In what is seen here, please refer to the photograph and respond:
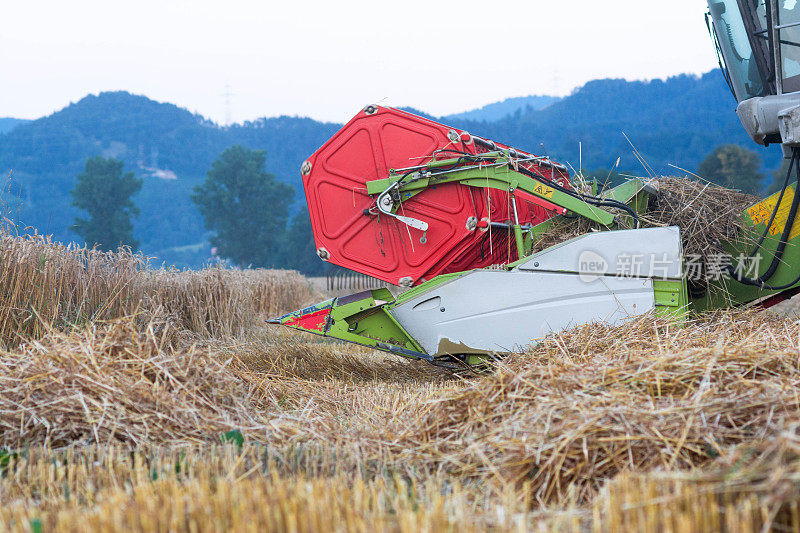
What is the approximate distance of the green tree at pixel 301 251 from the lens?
57.8 metres

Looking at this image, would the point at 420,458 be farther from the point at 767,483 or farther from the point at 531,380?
the point at 767,483

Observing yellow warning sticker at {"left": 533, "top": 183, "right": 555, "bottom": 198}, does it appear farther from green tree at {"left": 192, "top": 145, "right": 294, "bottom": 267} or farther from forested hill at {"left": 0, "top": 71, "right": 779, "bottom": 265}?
forested hill at {"left": 0, "top": 71, "right": 779, "bottom": 265}

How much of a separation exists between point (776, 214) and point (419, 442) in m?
3.34

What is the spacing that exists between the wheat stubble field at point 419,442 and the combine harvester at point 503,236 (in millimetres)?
471

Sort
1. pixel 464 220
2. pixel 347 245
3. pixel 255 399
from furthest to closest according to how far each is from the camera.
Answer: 1. pixel 347 245
2. pixel 464 220
3. pixel 255 399

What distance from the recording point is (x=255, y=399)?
3699 mm

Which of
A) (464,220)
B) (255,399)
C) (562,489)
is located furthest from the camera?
(464,220)

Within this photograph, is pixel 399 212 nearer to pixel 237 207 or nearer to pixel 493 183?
pixel 493 183

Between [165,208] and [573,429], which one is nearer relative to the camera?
[573,429]

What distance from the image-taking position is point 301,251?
193ft

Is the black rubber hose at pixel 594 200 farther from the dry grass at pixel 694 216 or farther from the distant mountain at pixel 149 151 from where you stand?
the distant mountain at pixel 149 151

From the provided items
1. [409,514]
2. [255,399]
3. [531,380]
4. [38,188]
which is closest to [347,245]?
[255,399]

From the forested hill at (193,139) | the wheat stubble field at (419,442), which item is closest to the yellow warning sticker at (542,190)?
the wheat stubble field at (419,442)

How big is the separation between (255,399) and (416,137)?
2461 mm
